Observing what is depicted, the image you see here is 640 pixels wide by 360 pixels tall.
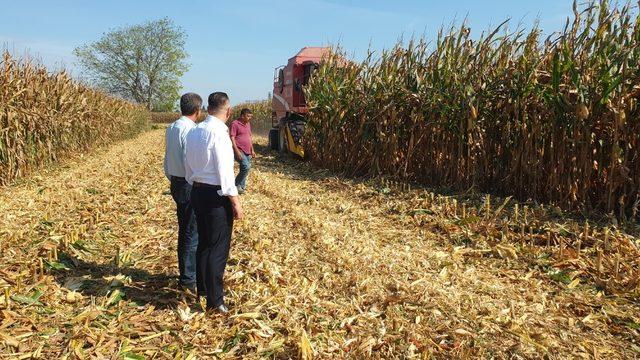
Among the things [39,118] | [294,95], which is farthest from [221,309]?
[294,95]

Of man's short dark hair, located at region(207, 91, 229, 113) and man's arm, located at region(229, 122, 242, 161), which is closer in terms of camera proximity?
man's short dark hair, located at region(207, 91, 229, 113)

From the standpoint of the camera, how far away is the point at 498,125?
6949 mm

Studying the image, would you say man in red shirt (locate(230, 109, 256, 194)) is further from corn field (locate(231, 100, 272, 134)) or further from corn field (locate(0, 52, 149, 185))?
corn field (locate(231, 100, 272, 134))

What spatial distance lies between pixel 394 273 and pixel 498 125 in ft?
12.5

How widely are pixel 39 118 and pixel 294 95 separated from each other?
20.8 ft

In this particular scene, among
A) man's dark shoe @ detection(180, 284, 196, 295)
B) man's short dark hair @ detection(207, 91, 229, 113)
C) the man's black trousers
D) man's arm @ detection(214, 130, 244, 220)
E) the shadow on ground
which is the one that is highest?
man's short dark hair @ detection(207, 91, 229, 113)

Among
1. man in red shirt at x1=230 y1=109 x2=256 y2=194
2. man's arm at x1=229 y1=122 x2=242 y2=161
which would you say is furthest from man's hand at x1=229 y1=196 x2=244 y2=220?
man in red shirt at x1=230 y1=109 x2=256 y2=194

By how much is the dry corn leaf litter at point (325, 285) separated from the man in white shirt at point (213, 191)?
33cm

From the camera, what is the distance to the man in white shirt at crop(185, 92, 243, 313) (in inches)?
122

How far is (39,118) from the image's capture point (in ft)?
29.3

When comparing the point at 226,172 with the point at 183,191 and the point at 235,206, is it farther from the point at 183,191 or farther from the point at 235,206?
the point at 183,191

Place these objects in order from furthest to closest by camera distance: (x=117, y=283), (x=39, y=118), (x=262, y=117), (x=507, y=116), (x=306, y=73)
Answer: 1. (x=262, y=117)
2. (x=306, y=73)
3. (x=39, y=118)
4. (x=507, y=116)
5. (x=117, y=283)

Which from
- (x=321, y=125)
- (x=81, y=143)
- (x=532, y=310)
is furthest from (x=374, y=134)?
(x=81, y=143)

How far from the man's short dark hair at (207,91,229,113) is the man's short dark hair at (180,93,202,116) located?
563 millimetres
